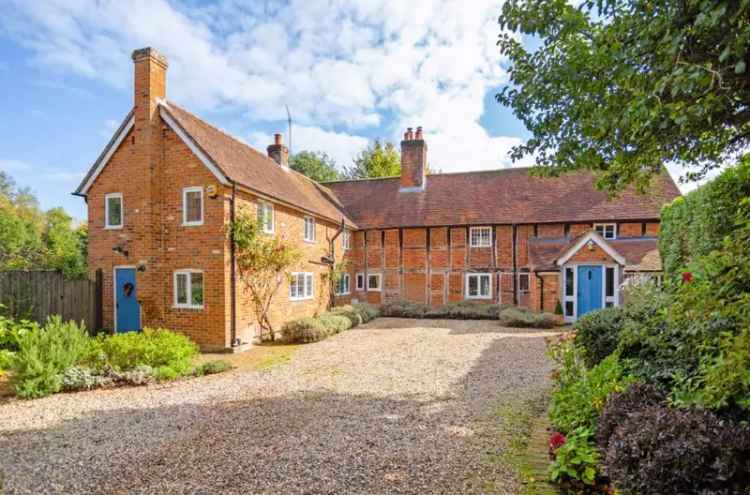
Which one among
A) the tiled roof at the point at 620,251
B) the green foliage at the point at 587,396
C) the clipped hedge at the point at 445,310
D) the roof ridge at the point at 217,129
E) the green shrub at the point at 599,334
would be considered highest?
the roof ridge at the point at 217,129

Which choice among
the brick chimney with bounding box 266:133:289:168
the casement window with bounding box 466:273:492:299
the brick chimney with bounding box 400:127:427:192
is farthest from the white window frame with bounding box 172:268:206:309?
the brick chimney with bounding box 400:127:427:192

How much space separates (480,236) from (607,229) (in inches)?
228

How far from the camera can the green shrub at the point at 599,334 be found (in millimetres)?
5551

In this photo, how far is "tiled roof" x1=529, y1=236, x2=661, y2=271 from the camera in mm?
16156

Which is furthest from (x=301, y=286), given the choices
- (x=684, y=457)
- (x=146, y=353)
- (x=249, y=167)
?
(x=684, y=457)

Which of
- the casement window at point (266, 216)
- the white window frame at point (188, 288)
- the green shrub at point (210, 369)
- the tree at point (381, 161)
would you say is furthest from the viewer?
the tree at point (381, 161)

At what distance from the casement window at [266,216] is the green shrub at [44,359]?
6.12 metres

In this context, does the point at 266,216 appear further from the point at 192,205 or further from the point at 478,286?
the point at 478,286

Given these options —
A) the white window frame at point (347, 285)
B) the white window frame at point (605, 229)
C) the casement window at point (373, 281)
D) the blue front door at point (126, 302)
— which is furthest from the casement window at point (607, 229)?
the blue front door at point (126, 302)

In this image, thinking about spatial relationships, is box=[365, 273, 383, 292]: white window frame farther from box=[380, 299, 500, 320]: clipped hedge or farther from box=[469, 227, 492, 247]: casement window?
box=[469, 227, 492, 247]: casement window

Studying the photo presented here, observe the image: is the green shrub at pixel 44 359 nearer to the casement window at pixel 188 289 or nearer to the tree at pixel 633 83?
the casement window at pixel 188 289

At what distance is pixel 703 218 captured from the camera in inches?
323

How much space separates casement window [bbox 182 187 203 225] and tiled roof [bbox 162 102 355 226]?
1.24m

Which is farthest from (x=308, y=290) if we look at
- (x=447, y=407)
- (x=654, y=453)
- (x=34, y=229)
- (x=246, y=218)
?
(x=34, y=229)
